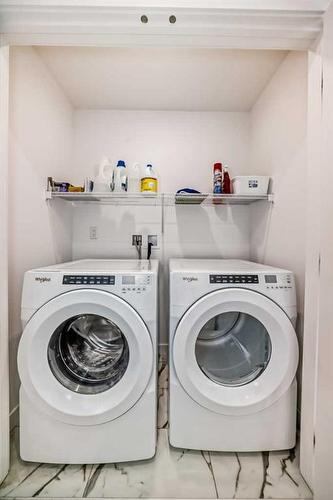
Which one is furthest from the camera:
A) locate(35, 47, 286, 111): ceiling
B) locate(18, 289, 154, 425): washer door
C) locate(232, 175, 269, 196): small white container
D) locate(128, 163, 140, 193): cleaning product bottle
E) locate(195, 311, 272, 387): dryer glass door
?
locate(128, 163, 140, 193): cleaning product bottle

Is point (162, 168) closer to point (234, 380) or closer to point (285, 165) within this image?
point (285, 165)

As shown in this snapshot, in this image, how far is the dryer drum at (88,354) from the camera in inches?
48.7

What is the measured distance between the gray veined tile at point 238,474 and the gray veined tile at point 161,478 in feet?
0.13

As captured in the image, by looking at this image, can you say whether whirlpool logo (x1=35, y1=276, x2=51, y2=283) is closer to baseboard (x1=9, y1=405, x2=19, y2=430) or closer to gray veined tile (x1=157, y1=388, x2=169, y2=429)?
baseboard (x1=9, y1=405, x2=19, y2=430)

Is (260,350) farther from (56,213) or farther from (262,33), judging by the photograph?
(56,213)

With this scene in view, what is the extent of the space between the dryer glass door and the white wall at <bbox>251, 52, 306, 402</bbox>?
260 millimetres

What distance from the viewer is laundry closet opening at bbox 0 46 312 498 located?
1202 millimetres

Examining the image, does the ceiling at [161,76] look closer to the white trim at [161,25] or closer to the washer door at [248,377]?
the white trim at [161,25]

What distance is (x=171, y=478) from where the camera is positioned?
3.87 feet

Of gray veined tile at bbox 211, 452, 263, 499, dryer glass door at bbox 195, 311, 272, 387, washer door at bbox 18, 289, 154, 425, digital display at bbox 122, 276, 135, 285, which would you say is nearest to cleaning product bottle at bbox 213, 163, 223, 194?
dryer glass door at bbox 195, 311, 272, 387

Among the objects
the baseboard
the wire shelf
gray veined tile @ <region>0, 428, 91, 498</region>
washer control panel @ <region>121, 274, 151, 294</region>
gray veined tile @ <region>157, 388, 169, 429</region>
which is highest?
the wire shelf

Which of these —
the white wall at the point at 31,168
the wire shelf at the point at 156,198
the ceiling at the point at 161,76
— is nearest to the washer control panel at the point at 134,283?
the white wall at the point at 31,168

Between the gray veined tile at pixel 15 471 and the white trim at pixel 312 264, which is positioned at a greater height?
the white trim at pixel 312 264

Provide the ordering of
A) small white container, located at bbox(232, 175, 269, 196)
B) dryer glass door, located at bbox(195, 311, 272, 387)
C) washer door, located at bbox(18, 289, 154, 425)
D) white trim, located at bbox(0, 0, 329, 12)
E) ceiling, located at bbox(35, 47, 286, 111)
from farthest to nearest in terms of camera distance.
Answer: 1. small white container, located at bbox(232, 175, 269, 196)
2. ceiling, located at bbox(35, 47, 286, 111)
3. dryer glass door, located at bbox(195, 311, 272, 387)
4. washer door, located at bbox(18, 289, 154, 425)
5. white trim, located at bbox(0, 0, 329, 12)
